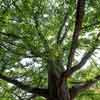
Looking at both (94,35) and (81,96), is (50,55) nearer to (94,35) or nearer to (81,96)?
(94,35)

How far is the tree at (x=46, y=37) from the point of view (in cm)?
404

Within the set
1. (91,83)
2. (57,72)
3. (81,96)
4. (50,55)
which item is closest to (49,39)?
(50,55)

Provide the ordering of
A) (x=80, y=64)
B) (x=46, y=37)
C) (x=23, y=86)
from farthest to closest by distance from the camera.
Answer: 1. (x=23, y=86)
2. (x=80, y=64)
3. (x=46, y=37)

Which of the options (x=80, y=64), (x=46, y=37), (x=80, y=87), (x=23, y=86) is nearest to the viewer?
(x=46, y=37)

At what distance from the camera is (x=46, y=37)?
4.24 m

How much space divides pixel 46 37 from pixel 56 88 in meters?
1.18

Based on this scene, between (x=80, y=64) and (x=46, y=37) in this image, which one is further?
(x=80, y=64)

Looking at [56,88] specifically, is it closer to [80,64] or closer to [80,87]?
[80,87]

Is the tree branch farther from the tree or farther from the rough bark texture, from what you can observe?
the rough bark texture

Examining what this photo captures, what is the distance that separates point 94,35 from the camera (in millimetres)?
4469

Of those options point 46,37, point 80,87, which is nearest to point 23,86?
point 80,87

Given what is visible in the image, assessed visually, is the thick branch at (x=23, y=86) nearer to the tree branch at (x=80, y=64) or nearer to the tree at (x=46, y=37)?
the tree at (x=46, y=37)

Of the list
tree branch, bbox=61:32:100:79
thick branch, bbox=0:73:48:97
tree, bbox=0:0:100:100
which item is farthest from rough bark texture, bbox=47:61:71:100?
tree branch, bbox=61:32:100:79

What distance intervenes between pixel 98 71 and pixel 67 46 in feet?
3.02
